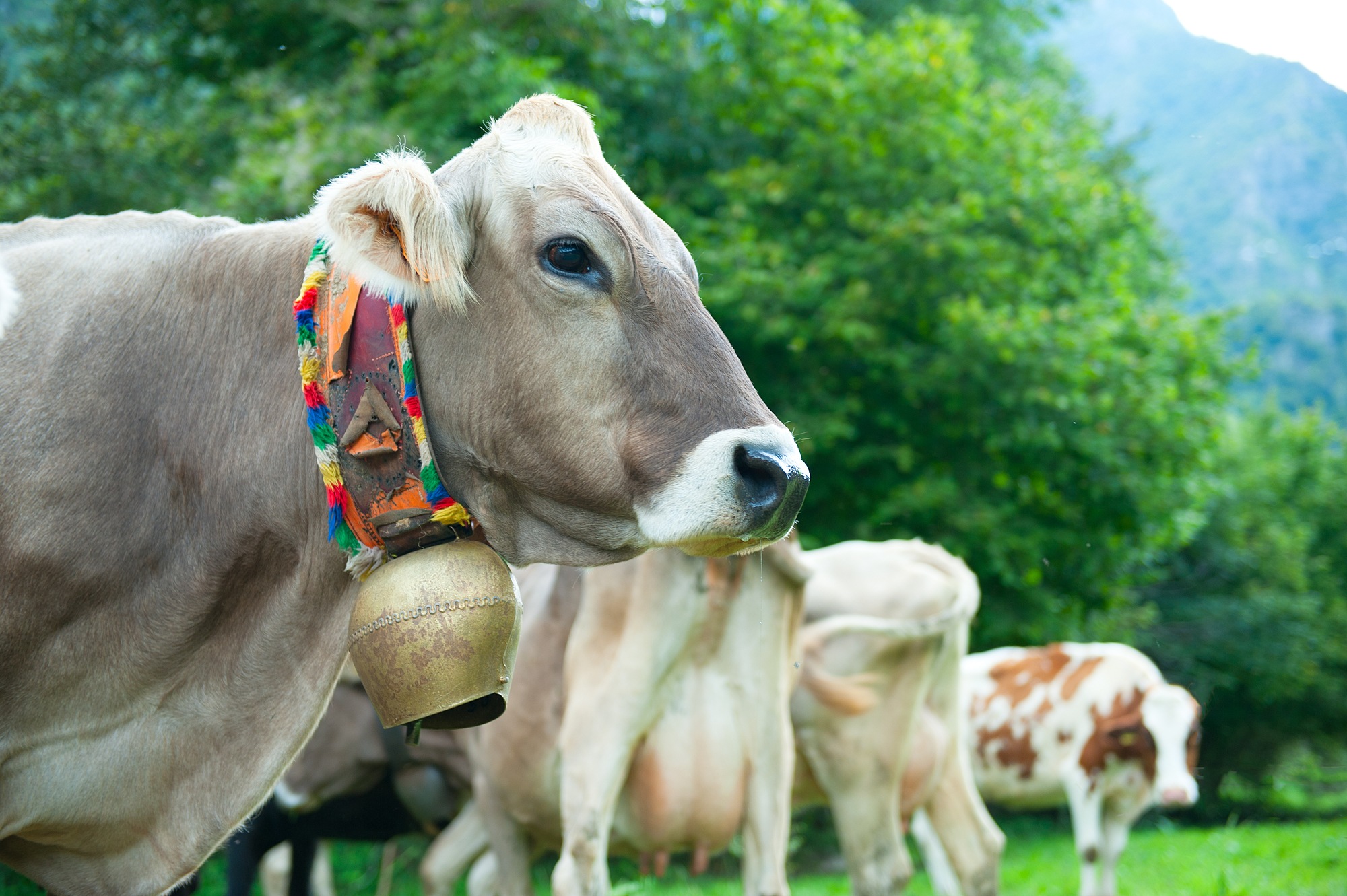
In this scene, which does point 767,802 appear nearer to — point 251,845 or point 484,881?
point 484,881

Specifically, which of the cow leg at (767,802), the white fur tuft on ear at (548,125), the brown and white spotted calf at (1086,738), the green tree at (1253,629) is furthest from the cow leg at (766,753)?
the green tree at (1253,629)

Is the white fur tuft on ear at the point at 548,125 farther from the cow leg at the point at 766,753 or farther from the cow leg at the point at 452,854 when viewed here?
the cow leg at the point at 452,854

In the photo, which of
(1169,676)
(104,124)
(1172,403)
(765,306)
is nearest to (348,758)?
(765,306)

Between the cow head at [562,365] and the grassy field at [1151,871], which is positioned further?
the grassy field at [1151,871]

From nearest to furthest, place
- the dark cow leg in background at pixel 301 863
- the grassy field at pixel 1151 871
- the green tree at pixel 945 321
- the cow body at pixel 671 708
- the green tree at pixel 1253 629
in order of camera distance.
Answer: the cow body at pixel 671 708 → the dark cow leg in background at pixel 301 863 → the grassy field at pixel 1151 871 → the green tree at pixel 945 321 → the green tree at pixel 1253 629

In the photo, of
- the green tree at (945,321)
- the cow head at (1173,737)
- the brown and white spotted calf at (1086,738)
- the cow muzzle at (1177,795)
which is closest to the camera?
the cow muzzle at (1177,795)

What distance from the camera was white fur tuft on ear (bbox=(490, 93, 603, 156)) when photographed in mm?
1883

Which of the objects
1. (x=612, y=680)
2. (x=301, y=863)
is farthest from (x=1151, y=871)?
(x=301, y=863)

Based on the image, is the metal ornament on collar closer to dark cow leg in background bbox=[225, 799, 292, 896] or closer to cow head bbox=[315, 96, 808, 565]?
cow head bbox=[315, 96, 808, 565]

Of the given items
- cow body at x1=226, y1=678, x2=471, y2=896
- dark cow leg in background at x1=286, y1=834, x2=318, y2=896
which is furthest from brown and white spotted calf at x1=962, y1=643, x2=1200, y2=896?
dark cow leg in background at x1=286, y1=834, x2=318, y2=896

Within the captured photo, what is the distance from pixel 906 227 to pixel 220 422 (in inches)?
322

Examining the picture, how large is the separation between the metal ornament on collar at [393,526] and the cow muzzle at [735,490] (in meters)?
0.33

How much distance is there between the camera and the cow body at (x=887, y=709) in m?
5.63

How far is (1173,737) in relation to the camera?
7969mm
